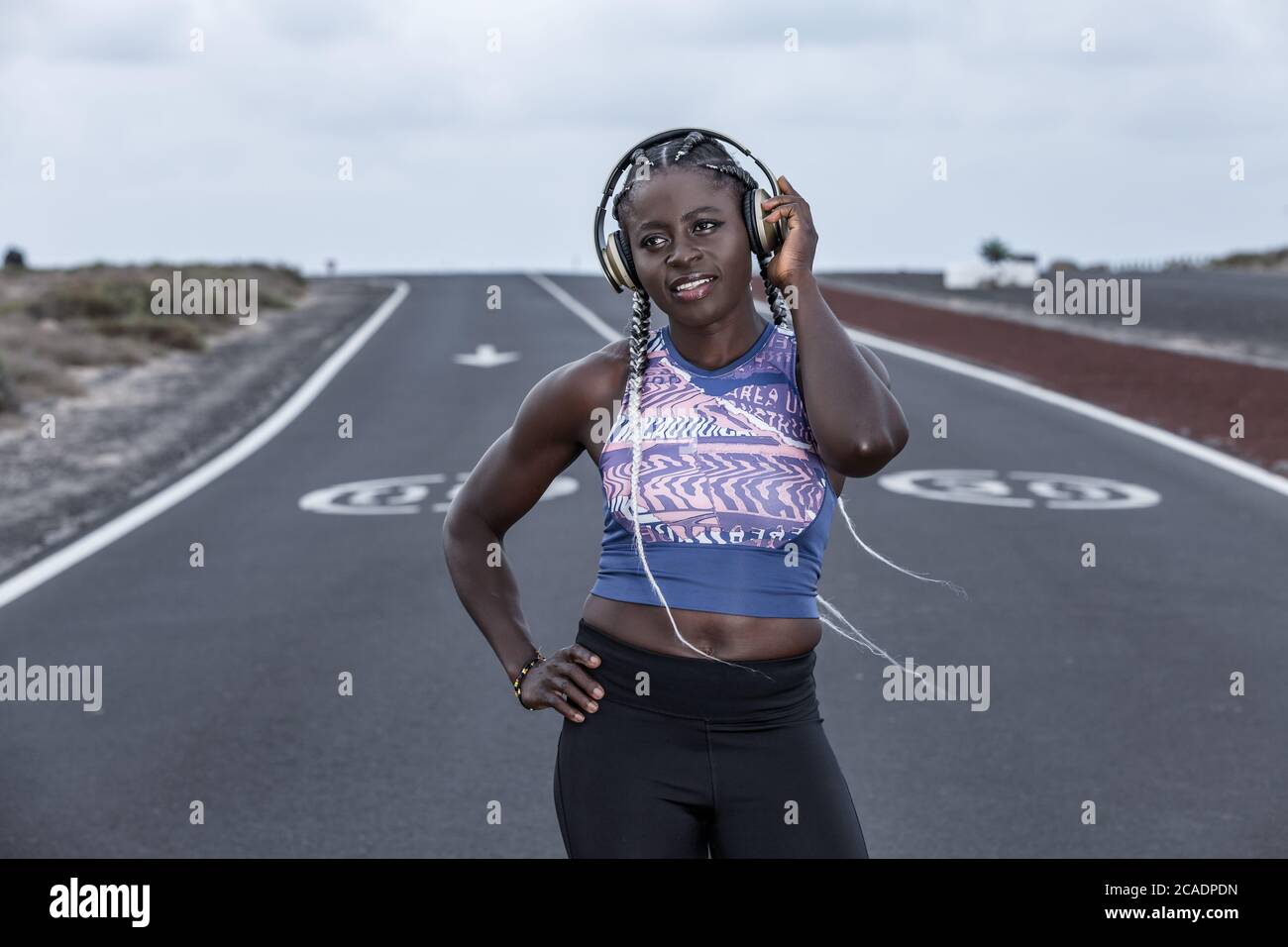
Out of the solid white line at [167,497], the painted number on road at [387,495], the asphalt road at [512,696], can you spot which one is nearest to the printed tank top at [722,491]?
the asphalt road at [512,696]

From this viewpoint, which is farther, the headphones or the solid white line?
the solid white line

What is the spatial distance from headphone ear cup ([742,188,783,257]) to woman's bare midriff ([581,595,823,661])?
74cm

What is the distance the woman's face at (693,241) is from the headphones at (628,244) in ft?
0.10

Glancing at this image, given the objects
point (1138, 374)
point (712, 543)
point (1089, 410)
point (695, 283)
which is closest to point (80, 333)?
point (1138, 374)

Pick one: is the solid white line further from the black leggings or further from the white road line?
the black leggings

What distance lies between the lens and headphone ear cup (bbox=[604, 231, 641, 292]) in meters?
3.34

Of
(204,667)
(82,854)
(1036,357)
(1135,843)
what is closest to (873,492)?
(204,667)

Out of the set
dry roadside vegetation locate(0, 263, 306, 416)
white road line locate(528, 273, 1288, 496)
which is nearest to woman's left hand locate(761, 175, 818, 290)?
white road line locate(528, 273, 1288, 496)

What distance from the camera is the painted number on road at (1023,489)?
12.0 m

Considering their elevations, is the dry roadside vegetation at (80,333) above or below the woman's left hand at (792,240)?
above

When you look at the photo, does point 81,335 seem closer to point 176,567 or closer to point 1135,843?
point 176,567

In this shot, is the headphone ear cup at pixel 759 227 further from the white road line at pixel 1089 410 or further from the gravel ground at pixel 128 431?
the gravel ground at pixel 128 431

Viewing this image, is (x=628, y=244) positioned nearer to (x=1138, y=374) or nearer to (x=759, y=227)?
(x=759, y=227)
